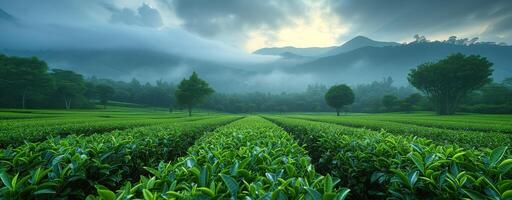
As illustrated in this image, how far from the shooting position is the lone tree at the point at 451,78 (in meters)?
42.3

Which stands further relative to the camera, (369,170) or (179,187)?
(369,170)

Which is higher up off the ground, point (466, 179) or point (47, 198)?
point (466, 179)

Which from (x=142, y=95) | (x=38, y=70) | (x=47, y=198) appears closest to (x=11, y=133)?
(x=47, y=198)

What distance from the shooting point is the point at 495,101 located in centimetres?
6059

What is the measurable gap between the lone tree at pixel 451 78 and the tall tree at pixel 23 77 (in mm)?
75792

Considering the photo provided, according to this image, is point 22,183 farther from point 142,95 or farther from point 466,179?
point 142,95

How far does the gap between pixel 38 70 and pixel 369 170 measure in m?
66.3

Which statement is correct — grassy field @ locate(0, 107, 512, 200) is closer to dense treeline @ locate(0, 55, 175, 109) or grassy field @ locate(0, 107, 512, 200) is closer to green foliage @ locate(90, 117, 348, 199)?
green foliage @ locate(90, 117, 348, 199)

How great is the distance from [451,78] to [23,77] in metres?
80.9

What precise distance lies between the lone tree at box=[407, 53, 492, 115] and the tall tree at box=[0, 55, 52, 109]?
75792 millimetres

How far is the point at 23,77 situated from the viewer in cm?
4778

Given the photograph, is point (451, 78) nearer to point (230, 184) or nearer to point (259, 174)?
point (259, 174)

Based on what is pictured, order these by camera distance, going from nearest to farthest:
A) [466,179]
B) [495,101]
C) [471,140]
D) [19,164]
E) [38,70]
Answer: [466,179], [19,164], [471,140], [38,70], [495,101]

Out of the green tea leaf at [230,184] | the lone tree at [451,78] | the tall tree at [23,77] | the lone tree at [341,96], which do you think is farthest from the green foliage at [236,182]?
the tall tree at [23,77]
